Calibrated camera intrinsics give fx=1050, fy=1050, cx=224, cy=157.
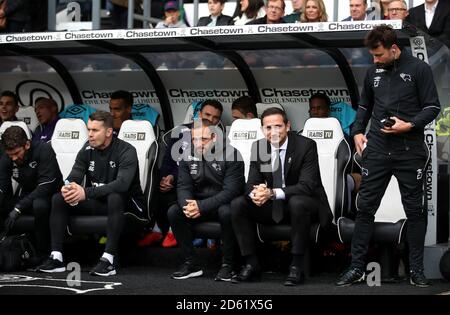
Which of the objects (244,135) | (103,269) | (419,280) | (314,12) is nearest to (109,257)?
(103,269)

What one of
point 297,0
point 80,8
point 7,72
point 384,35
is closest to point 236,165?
point 384,35

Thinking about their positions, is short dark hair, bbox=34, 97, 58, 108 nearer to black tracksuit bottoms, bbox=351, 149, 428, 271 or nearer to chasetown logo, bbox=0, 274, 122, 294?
chasetown logo, bbox=0, 274, 122, 294

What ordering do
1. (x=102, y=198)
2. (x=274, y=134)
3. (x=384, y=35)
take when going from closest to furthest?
(x=384, y=35) < (x=274, y=134) < (x=102, y=198)

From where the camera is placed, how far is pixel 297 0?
12.6m

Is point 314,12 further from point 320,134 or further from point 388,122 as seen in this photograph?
point 388,122

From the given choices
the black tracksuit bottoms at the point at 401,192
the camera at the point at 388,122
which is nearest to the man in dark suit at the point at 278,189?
the black tracksuit bottoms at the point at 401,192

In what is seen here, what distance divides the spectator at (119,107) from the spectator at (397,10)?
3.12m

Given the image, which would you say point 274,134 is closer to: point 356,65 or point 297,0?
point 356,65

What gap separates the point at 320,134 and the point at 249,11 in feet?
7.70

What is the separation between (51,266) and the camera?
10.2 metres

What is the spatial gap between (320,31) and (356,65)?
5.03ft

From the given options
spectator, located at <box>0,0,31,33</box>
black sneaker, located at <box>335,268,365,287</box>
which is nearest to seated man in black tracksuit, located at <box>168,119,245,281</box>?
black sneaker, located at <box>335,268,365,287</box>

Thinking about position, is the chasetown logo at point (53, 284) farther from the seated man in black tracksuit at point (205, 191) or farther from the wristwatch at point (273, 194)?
the wristwatch at point (273, 194)

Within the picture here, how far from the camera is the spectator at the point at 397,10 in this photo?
10648 millimetres
